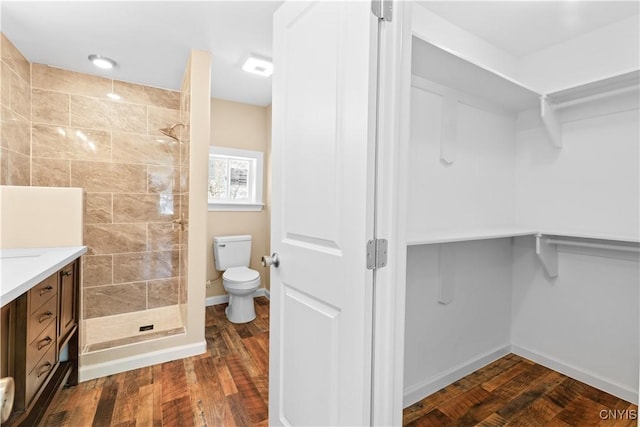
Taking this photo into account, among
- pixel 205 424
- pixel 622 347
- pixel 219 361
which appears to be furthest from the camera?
pixel 219 361

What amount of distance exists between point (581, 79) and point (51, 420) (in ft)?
11.9

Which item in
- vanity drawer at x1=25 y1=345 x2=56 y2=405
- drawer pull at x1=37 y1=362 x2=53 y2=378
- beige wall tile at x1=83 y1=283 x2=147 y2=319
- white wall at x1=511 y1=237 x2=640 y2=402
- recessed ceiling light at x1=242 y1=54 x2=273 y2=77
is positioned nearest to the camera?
vanity drawer at x1=25 y1=345 x2=56 y2=405

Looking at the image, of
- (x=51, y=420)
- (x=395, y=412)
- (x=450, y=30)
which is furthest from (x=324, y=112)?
(x=51, y=420)

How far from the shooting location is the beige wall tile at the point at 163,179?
2891 millimetres

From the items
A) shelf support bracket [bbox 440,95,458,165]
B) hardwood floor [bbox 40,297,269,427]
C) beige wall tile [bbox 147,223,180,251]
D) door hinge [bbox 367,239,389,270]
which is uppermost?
shelf support bracket [bbox 440,95,458,165]

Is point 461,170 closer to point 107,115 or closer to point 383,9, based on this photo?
point 383,9

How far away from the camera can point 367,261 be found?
0.92 m

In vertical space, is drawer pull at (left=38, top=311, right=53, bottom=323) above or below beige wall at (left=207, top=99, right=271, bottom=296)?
below

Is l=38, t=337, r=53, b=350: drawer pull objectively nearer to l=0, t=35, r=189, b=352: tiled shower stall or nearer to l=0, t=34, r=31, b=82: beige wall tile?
l=0, t=35, r=189, b=352: tiled shower stall

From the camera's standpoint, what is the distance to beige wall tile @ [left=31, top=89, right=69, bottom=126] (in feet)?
8.04

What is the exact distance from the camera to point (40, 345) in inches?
52.1

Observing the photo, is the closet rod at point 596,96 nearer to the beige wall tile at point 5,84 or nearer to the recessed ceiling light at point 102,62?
the recessed ceiling light at point 102,62

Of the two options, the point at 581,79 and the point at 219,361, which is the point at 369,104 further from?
the point at 219,361

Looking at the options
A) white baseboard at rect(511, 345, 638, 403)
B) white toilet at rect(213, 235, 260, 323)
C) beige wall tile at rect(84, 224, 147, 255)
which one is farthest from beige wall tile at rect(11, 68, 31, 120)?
white baseboard at rect(511, 345, 638, 403)
